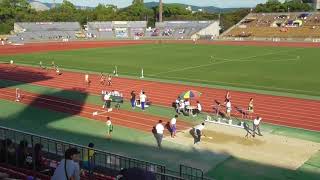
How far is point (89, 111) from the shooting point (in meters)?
26.0

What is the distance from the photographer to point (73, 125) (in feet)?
75.2

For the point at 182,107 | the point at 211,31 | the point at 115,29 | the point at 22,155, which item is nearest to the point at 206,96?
the point at 182,107

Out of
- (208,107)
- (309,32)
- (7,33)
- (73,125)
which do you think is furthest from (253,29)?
(73,125)

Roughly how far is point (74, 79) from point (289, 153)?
23954mm

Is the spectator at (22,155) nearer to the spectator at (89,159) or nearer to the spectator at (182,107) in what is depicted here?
the spectator at (89,159)

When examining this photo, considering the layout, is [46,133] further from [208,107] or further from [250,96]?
[250,96]

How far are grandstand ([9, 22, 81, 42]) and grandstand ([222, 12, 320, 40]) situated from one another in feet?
126

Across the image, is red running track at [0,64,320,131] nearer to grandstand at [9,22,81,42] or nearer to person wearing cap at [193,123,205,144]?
person wearing cap at [193,123,205,144]

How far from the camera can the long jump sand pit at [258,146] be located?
56.4 ft

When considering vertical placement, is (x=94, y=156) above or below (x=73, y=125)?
above

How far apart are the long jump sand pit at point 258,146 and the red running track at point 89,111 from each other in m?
2.19

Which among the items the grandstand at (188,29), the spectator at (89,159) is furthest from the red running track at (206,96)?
the grandstand at (188,29)

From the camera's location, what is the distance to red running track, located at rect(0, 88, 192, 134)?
2311cm

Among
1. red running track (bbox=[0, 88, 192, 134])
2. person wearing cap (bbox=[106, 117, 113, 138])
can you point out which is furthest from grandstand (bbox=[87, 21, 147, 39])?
person wearing cap (bbox=[106, 117, 113, 138])
